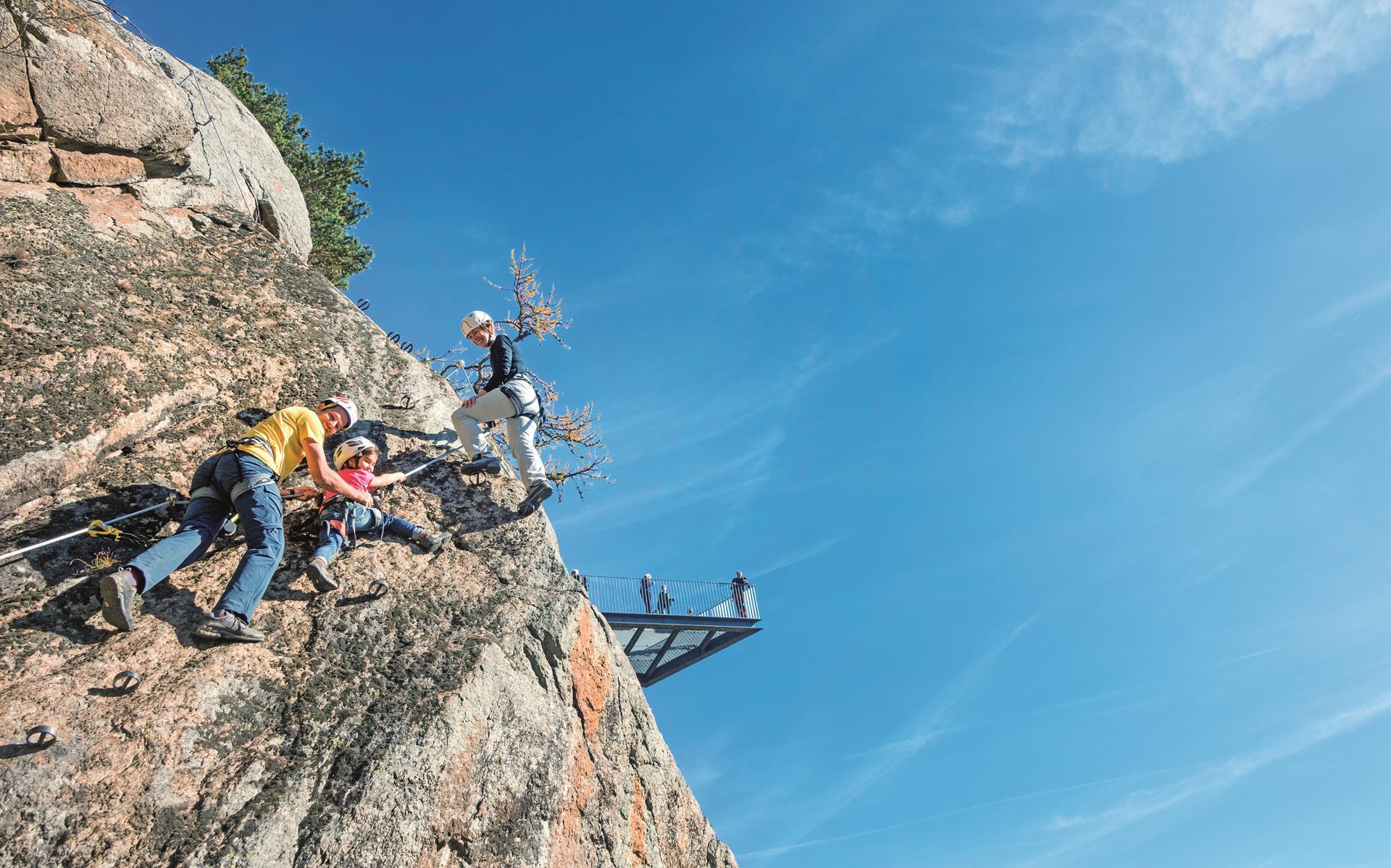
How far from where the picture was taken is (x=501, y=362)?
8.37 metres

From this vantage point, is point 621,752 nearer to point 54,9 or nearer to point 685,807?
point 685,807

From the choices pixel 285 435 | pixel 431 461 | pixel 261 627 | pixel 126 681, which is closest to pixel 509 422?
pixel 431 461

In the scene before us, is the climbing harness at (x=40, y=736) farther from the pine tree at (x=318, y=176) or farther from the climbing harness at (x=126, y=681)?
the pine tree at (x=318, y=176)

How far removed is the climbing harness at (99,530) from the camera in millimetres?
5406

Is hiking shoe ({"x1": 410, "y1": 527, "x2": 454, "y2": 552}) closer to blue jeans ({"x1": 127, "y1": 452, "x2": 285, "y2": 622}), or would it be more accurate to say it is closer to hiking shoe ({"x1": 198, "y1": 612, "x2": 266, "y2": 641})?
blue jeans ({"x1": 127, "y1": 452, "x2": 285, "y2": 622})

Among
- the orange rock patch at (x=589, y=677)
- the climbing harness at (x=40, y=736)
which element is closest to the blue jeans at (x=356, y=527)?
the orange rock patch at (x=589, y=677)

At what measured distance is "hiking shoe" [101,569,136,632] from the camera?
515cm

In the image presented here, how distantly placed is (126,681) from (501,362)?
13.4 feet

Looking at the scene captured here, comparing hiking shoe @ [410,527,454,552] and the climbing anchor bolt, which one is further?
hiking shoe @ [410,527,454,552]

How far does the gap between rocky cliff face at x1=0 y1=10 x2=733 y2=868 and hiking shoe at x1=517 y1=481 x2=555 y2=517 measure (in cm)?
10

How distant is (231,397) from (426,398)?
5.42ft

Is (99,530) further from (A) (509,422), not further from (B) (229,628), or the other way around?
(A) (509,422)

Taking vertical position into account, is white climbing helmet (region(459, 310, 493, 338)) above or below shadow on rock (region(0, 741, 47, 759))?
above

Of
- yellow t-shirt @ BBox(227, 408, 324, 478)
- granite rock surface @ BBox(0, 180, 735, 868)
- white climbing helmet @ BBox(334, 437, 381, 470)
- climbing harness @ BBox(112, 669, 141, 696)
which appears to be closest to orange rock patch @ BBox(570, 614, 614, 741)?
granite rock surface @ BBox(0, 180, 735, 868)
